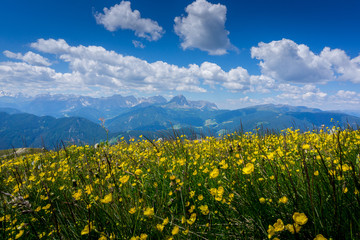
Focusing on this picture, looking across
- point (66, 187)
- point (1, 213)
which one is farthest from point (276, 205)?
point (1, 213)

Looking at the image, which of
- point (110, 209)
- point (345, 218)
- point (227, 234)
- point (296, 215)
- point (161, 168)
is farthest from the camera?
point (161, 168)

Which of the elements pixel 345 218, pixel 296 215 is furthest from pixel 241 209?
pixel 296 215

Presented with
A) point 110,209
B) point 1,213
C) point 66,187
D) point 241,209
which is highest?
point 241,209

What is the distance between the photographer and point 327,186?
1.99m

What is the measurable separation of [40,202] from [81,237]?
73.2 inches

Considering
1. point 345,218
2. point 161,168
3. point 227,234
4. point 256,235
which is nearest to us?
point 345,218

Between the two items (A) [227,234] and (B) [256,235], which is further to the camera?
(A) [227,234]

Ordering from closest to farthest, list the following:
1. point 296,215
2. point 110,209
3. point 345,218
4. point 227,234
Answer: point 296,215, point 345,218, point 227,234, point 110,209

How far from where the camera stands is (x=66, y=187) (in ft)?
11.5

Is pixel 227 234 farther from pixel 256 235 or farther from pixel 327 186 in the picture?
pixel 327 186

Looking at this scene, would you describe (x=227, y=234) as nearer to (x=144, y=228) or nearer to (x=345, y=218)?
(x=144, y=228)

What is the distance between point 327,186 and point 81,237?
3.02m

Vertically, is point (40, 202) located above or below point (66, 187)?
below

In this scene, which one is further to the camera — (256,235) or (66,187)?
(66,187)
